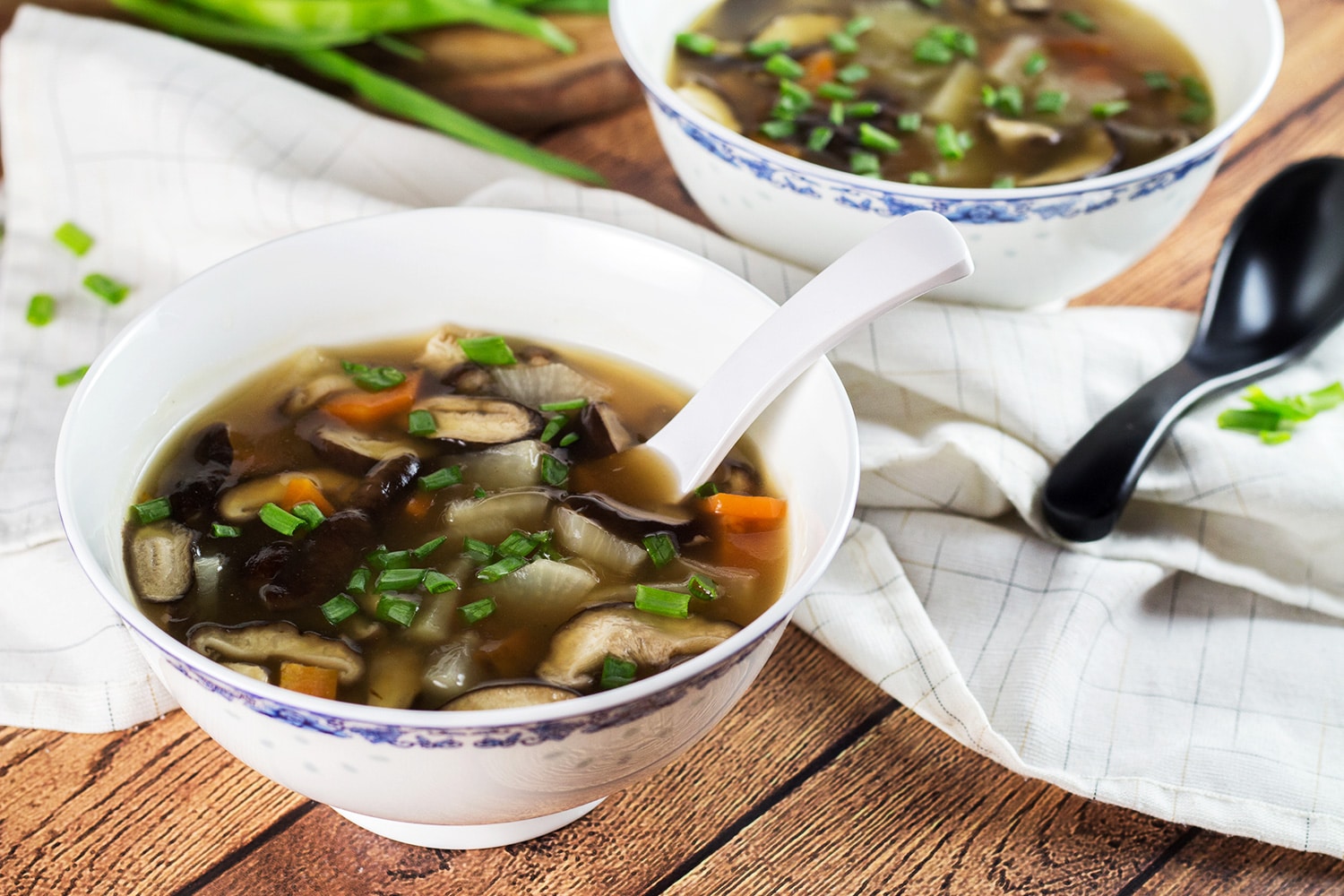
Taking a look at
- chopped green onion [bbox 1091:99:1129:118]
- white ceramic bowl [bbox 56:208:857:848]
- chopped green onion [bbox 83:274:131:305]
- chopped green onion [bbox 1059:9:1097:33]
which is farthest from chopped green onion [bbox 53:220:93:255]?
chopped green onion [bbox 1059:9:1097:33]

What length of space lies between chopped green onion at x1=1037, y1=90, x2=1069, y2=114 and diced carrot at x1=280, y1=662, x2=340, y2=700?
1.79 metres

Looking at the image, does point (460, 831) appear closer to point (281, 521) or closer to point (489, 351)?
point (281, 521)

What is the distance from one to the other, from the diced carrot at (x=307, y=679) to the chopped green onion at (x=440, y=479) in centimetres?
34

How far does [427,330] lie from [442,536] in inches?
19.3

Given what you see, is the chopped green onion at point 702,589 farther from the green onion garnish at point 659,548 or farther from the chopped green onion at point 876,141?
the chopped green onion at point 876,141

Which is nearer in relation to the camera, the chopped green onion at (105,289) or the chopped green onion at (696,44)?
the chopped green onion at (105,289)

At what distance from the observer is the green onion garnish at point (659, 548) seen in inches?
64.4

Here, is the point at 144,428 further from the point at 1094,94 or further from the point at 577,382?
the point at 1094,94

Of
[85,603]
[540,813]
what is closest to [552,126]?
[85,603]

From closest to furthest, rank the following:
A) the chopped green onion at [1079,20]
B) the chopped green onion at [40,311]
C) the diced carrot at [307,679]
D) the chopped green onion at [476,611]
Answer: the diced carrot at [307,679]
the chopped green onion at [476,611]
the chopped green onion at [40,311]
the chopped green onion at [1079,20]

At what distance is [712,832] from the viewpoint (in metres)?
1.66

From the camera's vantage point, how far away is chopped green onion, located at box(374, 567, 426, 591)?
1551 mm

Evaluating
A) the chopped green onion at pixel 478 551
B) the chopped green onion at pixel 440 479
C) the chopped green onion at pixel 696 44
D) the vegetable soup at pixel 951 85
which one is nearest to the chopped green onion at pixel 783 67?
the vegetable soup at pixel 951 85

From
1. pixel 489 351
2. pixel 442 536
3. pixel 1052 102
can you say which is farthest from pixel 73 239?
pixel 1052 102
